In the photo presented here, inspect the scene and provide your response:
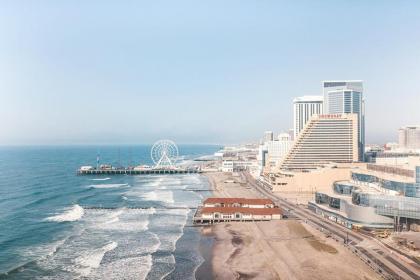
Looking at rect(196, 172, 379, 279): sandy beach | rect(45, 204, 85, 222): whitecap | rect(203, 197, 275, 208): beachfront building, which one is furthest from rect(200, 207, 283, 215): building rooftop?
rect(45, 204, 85, 222): whitecap

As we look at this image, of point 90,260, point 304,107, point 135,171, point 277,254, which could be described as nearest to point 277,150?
point 135,171

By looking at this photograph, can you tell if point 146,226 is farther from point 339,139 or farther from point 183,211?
point 339,139

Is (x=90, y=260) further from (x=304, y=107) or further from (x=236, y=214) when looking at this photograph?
(x=304, y=107)

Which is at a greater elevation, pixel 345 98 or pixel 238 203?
pixel 345 98

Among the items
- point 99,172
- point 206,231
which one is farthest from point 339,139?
point 99,172

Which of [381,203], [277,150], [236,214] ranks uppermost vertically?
[277,150]

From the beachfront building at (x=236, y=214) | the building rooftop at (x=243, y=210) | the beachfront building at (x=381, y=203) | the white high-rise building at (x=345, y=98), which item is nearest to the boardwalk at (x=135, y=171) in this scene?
the white high-rise building at (x=345, y=98)

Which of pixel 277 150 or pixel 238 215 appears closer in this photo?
pixel 238 215

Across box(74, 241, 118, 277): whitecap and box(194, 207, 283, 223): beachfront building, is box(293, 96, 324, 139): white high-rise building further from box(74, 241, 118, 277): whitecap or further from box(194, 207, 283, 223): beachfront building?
box(74, 241, 118, 277): whitecap
